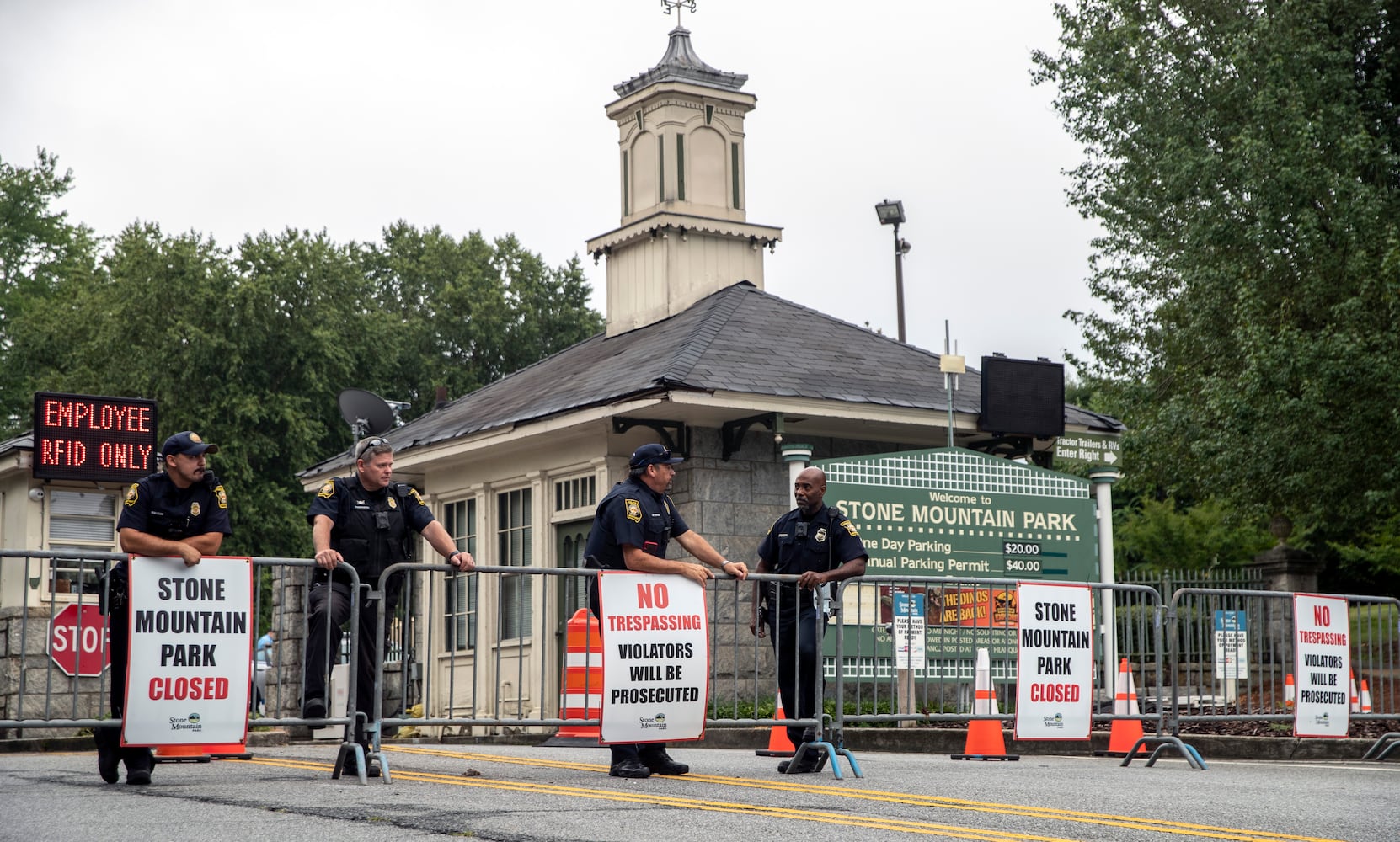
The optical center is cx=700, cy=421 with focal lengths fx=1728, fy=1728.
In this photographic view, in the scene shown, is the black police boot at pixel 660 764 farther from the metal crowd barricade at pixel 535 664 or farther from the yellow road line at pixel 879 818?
the metal crowd barricade at pixel 535 664

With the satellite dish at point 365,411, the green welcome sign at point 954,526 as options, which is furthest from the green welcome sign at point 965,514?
the satellite dish at point 365,411

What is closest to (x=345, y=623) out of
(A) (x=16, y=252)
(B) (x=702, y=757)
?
(B) (x=702, y=757)

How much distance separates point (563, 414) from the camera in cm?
1752

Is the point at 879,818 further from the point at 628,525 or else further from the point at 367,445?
the point at 367,445

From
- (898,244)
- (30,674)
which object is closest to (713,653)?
(30,674)

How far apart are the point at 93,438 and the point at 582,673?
10437 mm

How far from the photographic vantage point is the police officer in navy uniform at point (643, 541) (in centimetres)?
952

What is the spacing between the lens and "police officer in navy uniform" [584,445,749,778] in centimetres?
952

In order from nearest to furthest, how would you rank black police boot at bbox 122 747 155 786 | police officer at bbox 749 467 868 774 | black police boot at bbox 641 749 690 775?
black police boot at bbox 122 747 155 786 < black police boot at bbox 641 749 690 775 < police officer at bbox 749 467 868 774

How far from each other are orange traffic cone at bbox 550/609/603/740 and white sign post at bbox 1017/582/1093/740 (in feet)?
8.71

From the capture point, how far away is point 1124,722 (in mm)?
13766

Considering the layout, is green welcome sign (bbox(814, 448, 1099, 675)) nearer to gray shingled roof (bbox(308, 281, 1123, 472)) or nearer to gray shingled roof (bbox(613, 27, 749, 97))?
gray shingled roof (bbox(308, 281, 1123, 472))

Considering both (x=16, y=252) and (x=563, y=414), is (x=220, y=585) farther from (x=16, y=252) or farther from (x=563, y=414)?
(x=16, y=252)

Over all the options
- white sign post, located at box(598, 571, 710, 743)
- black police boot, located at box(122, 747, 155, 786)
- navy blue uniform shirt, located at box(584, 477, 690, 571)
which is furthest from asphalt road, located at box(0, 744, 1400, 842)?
navy blue uniform shirt, located at box(584, 477, 690, 571)
